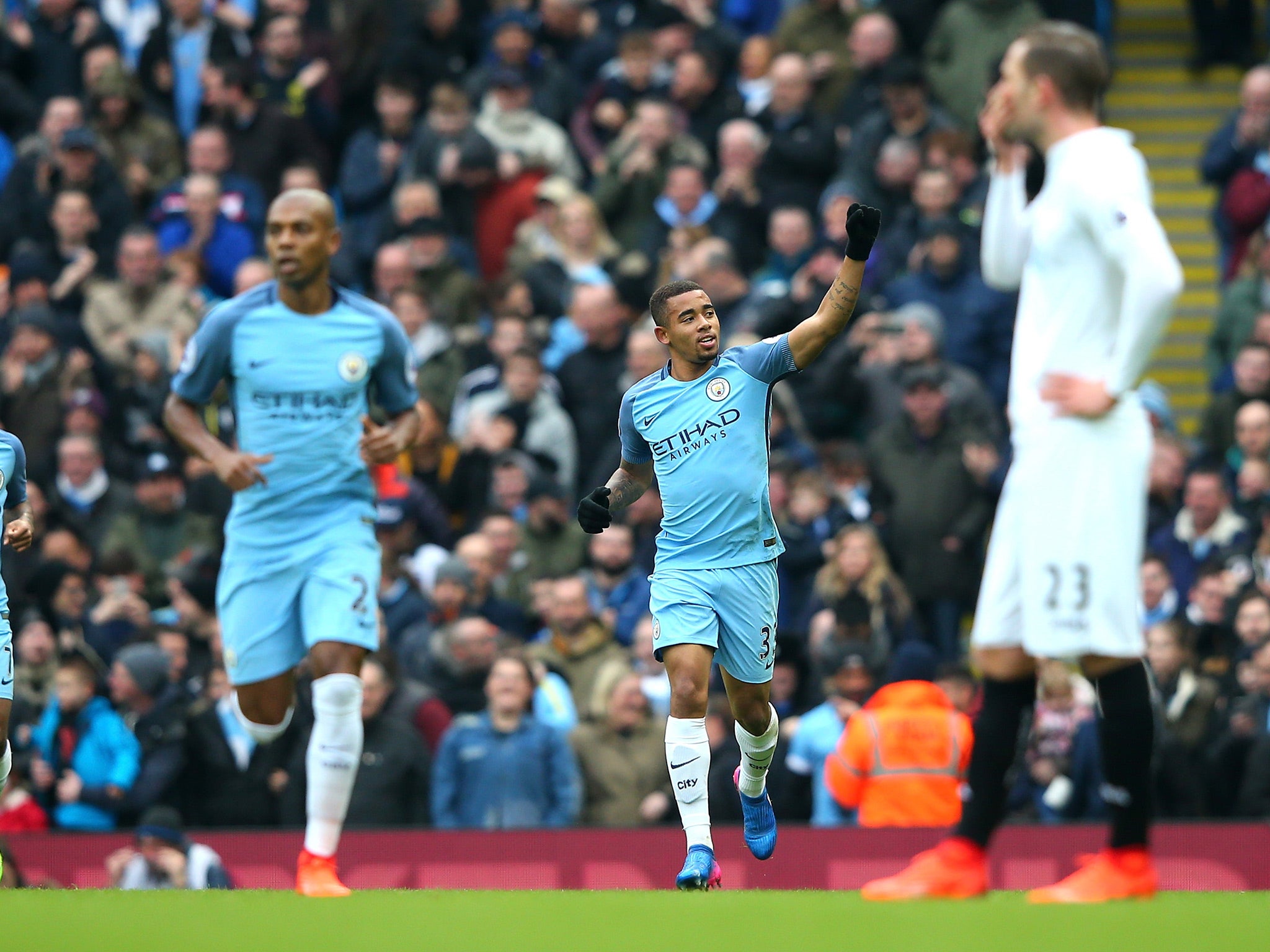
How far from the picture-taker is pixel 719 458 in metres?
8.42

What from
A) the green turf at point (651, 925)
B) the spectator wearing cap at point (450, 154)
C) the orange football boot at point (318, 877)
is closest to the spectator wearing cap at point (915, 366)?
the spectator wearing cap at point (450, 154)

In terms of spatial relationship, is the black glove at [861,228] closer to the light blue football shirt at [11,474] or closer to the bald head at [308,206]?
the bald head at [308,206]

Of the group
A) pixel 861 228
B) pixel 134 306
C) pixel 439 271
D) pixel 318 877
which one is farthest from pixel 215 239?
pixel 861 228

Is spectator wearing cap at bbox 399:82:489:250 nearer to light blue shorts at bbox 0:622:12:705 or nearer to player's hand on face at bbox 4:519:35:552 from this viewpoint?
player's hand on face at bbox 4:519:35:552

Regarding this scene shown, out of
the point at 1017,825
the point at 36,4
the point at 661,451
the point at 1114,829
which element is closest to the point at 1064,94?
the point at 1114,829

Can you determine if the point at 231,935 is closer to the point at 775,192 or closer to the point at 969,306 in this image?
the point at 969,306

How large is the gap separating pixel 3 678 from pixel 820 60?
32.4ft

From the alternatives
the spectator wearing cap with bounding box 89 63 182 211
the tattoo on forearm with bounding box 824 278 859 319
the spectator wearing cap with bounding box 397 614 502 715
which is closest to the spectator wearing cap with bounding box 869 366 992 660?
the spectator wearing cap with bounding box 397 614 502 715

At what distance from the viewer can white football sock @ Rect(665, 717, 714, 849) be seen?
329 inches

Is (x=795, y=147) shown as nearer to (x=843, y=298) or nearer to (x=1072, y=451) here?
(x=843, y=298)

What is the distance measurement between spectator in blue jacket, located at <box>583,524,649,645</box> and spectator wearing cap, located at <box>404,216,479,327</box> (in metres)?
2.70

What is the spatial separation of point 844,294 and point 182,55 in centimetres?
1161

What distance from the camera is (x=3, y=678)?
8500mm

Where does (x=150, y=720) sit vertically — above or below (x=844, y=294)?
below
